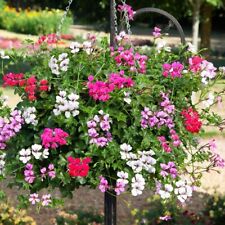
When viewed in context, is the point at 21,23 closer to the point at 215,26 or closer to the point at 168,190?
the point at 215,26

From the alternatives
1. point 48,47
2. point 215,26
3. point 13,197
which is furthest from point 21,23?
point 48,47

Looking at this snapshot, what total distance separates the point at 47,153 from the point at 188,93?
84cm

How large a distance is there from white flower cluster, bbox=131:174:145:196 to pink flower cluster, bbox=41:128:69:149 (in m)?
0.37

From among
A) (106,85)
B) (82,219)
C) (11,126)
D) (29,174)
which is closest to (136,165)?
(106,85)

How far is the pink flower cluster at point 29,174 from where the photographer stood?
2969mm

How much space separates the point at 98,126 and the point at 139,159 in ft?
0.82

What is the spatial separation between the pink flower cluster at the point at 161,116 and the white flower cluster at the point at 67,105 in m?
0.33

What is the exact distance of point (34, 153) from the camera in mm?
2945

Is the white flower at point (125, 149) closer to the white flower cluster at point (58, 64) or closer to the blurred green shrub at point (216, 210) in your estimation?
the white flower cluster at point (58, 64)

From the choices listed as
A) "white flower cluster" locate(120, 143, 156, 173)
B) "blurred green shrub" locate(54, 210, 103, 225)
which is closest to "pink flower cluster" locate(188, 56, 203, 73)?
"white flower cluster" locate(120, 143, 156, 173)

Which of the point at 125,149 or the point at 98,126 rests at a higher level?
the point at 98,126

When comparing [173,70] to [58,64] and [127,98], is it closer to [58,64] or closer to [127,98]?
[127,98]

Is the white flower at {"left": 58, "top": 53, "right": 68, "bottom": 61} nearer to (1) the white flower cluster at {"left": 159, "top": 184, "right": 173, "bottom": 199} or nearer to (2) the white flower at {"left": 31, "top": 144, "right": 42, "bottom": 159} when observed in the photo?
(2) the white flower at {"left": 31, "top": 144, "right": 42, "bottom": 159}

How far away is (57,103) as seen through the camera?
300 centimetres
